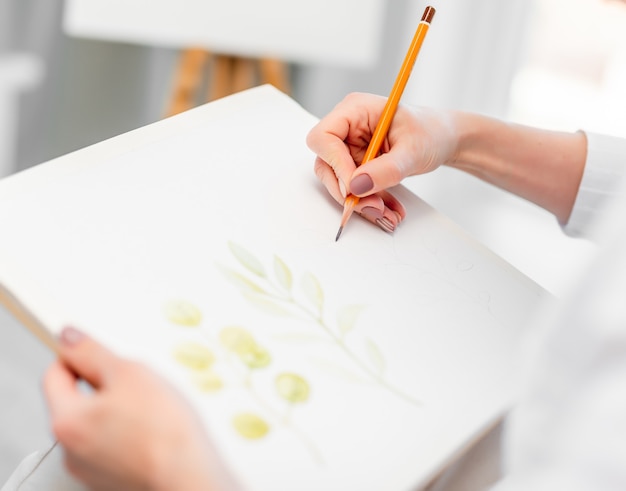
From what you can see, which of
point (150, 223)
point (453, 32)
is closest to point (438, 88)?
point (453, 32)

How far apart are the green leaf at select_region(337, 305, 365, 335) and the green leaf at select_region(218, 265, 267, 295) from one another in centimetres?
6

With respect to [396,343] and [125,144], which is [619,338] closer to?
[396,343]

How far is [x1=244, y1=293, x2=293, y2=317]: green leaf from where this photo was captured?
0.63 meters

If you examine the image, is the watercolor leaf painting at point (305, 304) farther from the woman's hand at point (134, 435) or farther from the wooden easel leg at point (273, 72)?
the wooden easel leg at point (273, 72)

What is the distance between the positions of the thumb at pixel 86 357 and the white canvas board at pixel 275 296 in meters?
0.03

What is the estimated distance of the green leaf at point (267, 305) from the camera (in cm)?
63

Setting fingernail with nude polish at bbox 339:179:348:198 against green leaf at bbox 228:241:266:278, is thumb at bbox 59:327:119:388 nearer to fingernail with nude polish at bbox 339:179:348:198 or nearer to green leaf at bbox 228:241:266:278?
green leaf at bbox 228:241:266:278

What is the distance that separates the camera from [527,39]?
1717 mm

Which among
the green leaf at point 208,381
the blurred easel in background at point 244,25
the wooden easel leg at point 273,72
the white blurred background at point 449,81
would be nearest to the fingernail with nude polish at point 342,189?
Result: the green leaf at point 208,381

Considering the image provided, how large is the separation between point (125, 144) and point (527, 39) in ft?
3.86

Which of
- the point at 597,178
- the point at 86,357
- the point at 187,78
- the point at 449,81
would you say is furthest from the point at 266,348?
the point at 449,81

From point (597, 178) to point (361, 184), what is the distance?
0.90 ft

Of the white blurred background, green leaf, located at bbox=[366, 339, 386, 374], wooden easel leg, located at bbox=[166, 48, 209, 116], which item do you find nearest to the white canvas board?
green leaf, located at bbox=[366, 339, 386, 374]

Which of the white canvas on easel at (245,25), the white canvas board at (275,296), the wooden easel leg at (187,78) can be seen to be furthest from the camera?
the wooden easel leg at (187,78)
